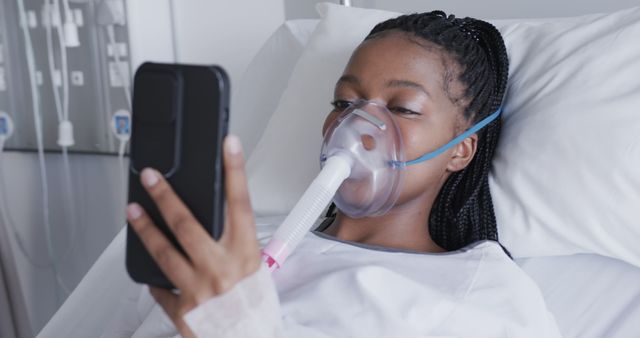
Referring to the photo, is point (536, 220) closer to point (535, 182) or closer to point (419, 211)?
point (535, 182)

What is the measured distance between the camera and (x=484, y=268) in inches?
41.3

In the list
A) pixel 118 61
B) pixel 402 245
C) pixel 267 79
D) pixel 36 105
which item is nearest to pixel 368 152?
pixel 402 245

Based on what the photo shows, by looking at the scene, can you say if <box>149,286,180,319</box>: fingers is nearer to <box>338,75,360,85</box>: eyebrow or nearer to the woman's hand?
the woman's hand

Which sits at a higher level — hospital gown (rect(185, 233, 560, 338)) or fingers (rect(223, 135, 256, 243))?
fingers (rect(223, 135, 256, 243))

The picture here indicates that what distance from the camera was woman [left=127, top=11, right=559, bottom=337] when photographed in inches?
25.4

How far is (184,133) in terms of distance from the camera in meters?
0.65

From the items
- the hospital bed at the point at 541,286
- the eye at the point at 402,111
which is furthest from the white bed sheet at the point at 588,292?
the eye at the point at 402,111

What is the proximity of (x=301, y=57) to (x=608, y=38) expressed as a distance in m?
0.70

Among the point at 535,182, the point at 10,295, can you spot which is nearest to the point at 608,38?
the point at 535,182

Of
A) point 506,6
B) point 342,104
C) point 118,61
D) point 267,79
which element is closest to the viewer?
point 342,104

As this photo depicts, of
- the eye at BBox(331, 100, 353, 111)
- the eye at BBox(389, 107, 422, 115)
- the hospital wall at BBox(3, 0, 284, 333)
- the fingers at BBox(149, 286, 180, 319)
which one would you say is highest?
the eye at BBox(389, 107, 422, 115)

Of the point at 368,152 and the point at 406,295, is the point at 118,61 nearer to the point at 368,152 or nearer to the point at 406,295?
the point at 368,152

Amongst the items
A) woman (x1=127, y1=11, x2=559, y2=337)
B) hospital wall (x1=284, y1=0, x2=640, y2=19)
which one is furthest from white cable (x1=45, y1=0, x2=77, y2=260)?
woman (x1=127, y1=11, x2=559, y2=337)

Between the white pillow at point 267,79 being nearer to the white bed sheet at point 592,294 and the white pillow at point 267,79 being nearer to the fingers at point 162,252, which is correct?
the white bed sheet at point 592,294
